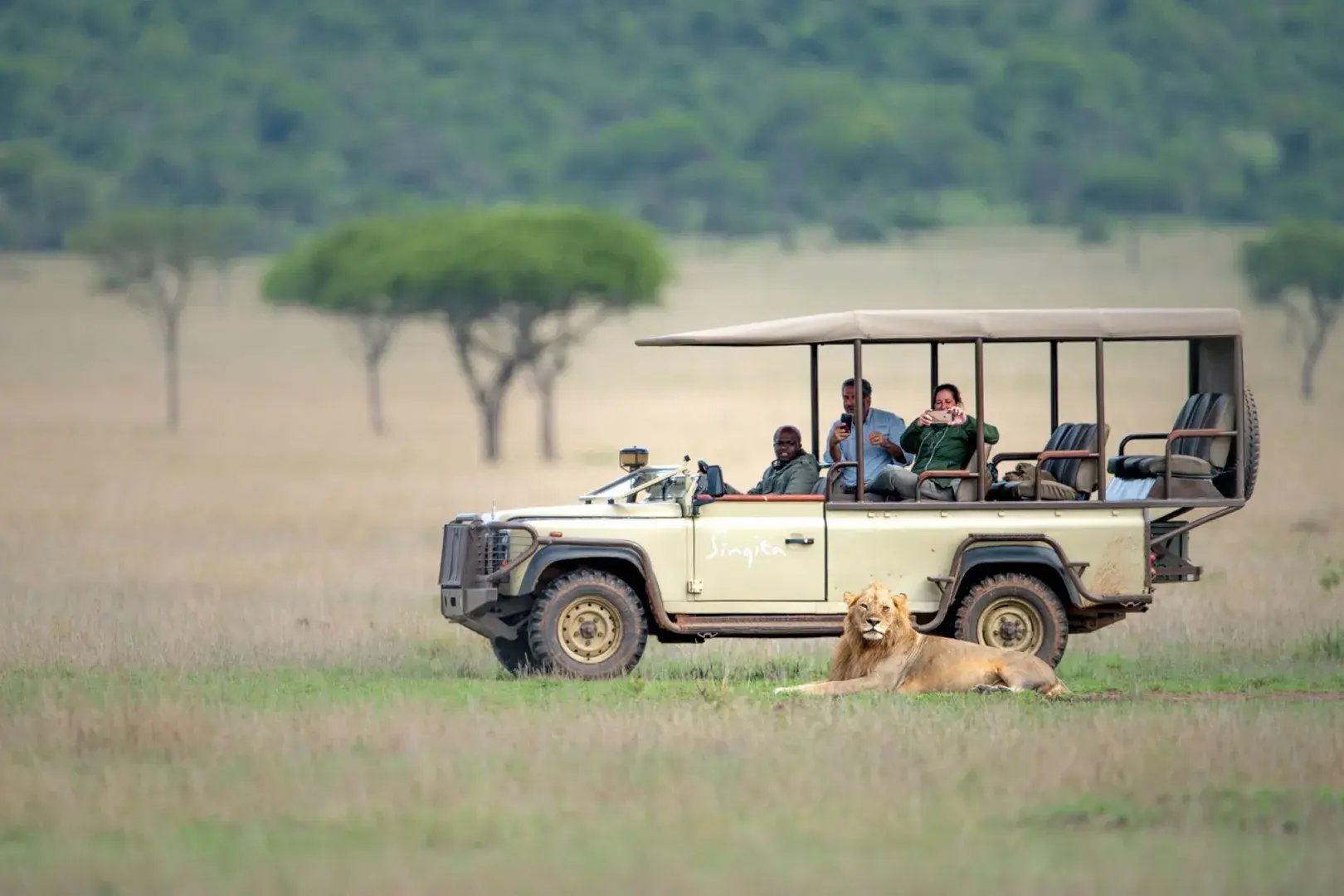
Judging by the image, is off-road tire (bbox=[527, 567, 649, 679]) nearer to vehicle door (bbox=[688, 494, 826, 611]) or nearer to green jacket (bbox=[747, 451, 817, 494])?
vehicle door (bbox=[688, 494, 826, 611])

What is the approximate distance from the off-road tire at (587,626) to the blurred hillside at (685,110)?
98055 mm

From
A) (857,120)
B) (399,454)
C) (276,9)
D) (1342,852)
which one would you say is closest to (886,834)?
(1342,852)

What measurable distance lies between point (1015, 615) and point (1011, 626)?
0.07 metres

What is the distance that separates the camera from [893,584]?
1339 centimetres

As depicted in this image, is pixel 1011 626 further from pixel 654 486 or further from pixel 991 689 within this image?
pixel 654 486

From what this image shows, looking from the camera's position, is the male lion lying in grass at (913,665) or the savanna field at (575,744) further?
the male lion lying in grass at (913,665)

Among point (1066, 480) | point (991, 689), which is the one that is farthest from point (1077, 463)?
point (991, 689)

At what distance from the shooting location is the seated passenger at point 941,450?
1376 cm

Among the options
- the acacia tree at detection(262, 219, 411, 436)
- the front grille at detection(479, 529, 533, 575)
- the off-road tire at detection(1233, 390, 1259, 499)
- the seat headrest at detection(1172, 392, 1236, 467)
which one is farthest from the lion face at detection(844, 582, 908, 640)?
the acacia tree at detection(262, 219, 411, 436)

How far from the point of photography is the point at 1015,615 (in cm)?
1365

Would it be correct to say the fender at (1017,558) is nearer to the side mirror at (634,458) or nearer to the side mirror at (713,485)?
the side mirror at (713,485)

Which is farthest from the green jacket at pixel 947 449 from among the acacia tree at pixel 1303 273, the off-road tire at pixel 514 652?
the acacia tree at pixel 1303 273

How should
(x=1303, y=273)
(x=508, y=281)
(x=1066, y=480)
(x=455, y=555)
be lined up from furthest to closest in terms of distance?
(x=1303, y=273)
(x=508, y=281)
(x=1066, y=480)
(x=455, y=555)

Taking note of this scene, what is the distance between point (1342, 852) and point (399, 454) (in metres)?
45.6
